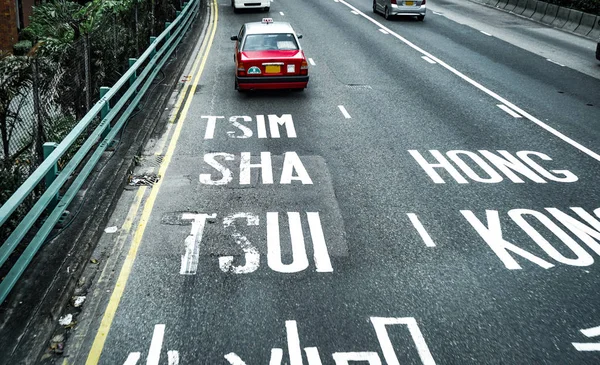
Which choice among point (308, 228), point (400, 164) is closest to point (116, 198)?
point (308, 228)

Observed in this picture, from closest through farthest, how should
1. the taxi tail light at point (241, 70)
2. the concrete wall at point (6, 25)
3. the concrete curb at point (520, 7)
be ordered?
the taxi tail light at point (241, 70), the concrete wall at point (6, 25), the concrete curb at point (520, 7)

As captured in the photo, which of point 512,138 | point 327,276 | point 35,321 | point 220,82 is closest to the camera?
point 35,321

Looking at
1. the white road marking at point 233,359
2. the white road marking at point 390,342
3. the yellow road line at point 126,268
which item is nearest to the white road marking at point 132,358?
the yellow road line at point 126,268

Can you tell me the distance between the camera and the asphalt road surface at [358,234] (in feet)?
20.1

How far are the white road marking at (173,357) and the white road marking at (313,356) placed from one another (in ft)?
3.89

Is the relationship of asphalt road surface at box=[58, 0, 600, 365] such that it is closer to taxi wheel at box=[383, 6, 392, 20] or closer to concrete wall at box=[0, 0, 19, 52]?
concrete wall at box=[0, 0, 19, 52]

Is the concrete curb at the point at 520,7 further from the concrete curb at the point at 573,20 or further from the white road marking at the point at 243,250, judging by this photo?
the white road marking at the point at 243,250

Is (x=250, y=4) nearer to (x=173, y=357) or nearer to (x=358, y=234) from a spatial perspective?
(x=358, y=234)

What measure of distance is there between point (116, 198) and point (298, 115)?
5.97m

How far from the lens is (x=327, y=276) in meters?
7.29

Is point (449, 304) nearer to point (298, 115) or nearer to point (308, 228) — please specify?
point (308, 228)

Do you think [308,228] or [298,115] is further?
[298,115]

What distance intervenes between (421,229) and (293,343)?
3186 millimetres

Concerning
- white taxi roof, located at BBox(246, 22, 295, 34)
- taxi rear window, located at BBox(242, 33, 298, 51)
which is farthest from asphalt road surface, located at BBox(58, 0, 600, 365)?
white taxi roof, located at BBox(246, 22, 295, 34)
